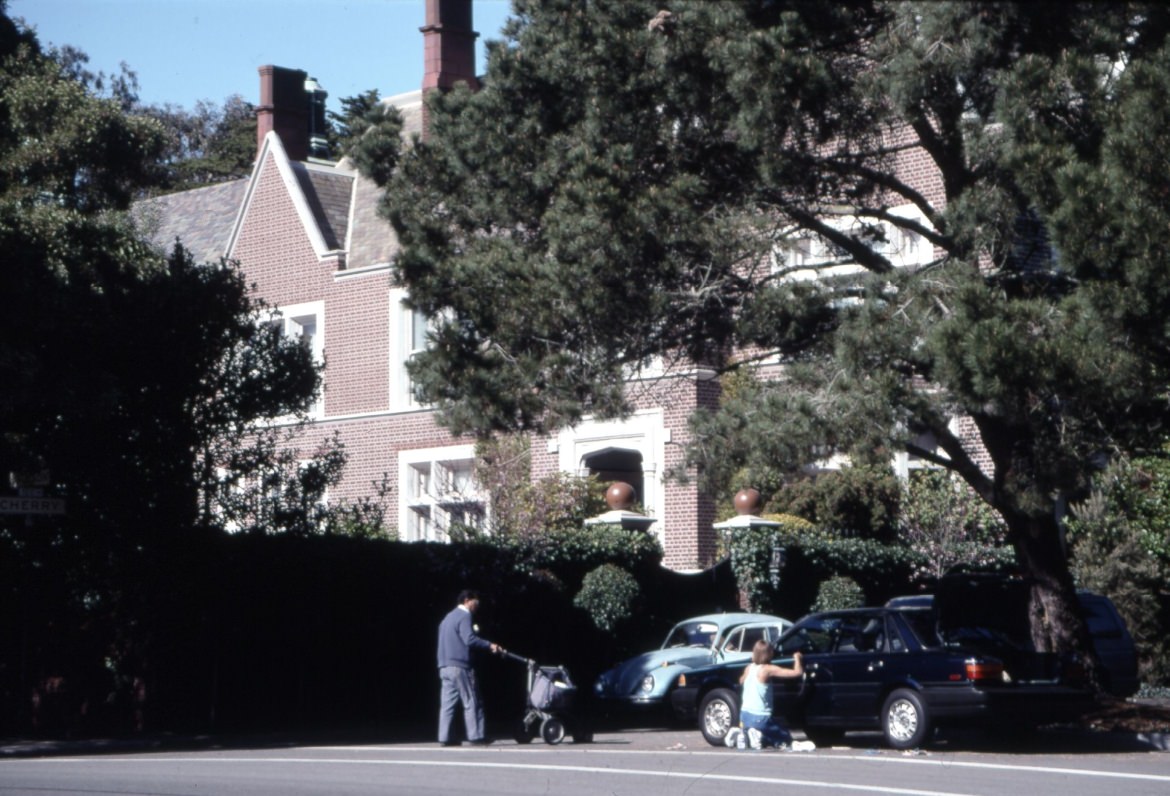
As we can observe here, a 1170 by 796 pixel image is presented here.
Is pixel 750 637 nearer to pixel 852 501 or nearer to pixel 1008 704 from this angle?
pixel 1008 704

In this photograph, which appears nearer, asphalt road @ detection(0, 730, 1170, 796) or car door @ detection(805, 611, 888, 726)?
asphalt road @ detection(0, 730, 1170, 796)

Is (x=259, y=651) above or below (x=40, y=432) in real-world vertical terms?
below

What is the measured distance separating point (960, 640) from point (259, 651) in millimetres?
9703

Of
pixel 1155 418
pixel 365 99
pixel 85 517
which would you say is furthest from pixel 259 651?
pixel 365 99

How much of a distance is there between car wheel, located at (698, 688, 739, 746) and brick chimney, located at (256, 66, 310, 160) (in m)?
24.5

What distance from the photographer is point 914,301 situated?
1670 centimetres

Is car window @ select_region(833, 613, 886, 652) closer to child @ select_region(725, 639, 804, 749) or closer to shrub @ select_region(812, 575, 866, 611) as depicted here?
child @ select_region(725, 639, 804, 749)

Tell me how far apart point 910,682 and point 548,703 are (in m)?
4.22

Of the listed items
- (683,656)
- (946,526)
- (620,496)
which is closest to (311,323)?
(620,496)

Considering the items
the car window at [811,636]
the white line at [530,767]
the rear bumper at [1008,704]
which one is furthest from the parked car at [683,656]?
the white line at [530,767]

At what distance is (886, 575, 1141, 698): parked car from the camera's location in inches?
719

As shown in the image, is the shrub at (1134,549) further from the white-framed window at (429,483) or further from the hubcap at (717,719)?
the white-framed window at (429,483)

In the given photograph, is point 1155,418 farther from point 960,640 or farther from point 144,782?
point 144,782

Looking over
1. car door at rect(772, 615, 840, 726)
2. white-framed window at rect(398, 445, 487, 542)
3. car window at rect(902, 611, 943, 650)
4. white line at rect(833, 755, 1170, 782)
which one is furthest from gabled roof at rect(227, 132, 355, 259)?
white line at rect(833, 755, 1170, 782)
